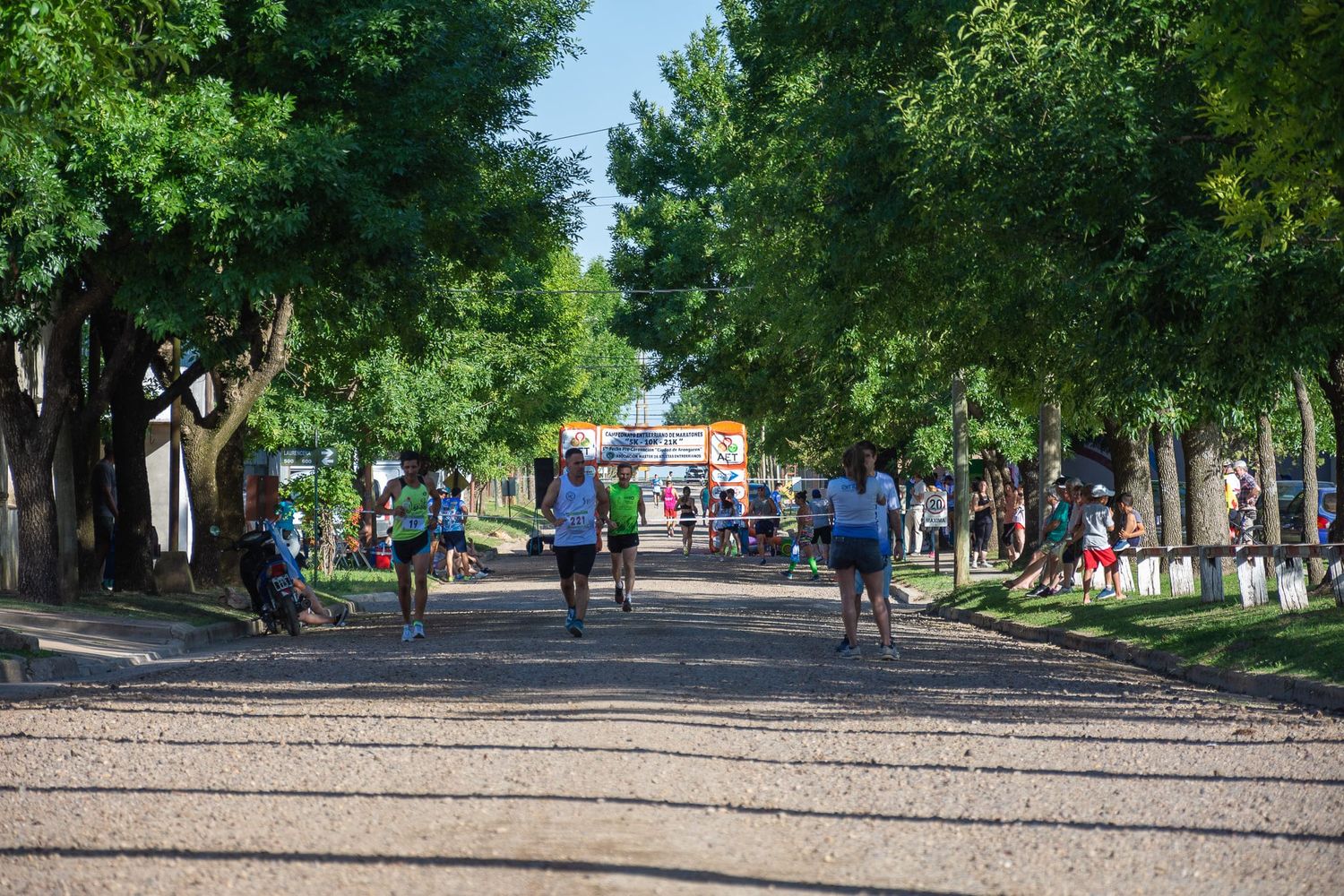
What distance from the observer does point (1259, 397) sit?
1343 cm

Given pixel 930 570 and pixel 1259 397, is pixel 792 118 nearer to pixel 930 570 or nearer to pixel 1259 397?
pixel 1259 397

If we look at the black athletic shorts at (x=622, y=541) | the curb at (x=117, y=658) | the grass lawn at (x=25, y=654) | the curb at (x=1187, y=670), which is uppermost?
the black athletic shorts at (x=622, y=541)

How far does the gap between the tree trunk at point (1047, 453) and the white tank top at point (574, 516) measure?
8458mm

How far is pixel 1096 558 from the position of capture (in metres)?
19.3

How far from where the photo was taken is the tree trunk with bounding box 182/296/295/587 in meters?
21.7

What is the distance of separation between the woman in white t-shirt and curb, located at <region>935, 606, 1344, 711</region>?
7.69 feet

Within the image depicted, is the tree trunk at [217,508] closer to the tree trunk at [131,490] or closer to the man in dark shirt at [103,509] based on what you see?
the tree trunk at [131,490]

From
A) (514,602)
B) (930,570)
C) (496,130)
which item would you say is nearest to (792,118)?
(496,130)

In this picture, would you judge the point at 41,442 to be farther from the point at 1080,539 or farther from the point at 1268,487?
the point at 1268,487

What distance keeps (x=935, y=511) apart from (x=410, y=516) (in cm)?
1834

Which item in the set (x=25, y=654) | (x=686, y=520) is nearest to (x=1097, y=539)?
(x=25, y=654)

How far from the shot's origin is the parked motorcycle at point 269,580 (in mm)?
18234

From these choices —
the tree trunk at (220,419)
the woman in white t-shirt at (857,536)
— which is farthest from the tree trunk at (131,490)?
the woman in white t-shirt at (857,536)

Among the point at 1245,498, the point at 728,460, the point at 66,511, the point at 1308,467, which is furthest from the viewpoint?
the point at 728,460
